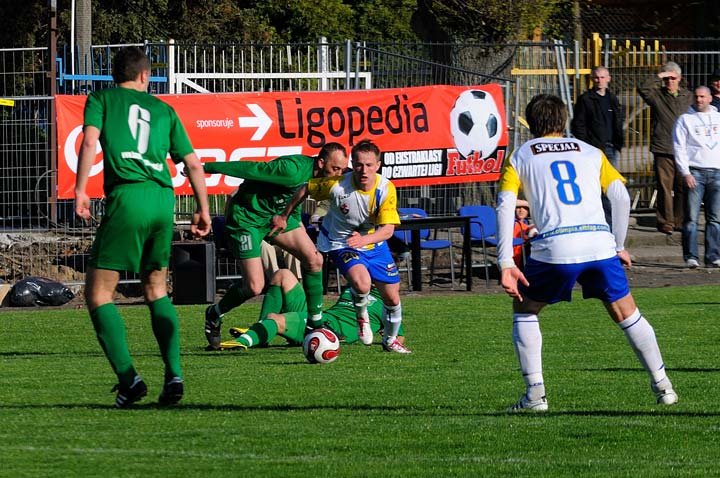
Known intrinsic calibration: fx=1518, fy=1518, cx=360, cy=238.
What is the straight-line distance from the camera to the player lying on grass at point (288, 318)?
12.7 metres

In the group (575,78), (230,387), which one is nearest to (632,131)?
(575,78)

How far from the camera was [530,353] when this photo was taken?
841 centimetres

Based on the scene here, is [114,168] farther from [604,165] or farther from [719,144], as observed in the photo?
[719,144]

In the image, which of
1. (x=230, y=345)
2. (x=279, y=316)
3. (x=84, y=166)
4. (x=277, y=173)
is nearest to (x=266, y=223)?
(x=277, y=173)

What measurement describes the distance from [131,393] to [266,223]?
4.46 m

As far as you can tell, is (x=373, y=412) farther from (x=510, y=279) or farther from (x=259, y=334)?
(x=259, y=334)

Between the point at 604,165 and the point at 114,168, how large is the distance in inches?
108

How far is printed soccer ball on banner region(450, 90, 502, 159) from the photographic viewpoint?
2003 cm

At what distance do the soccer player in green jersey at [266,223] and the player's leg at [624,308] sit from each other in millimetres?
4502

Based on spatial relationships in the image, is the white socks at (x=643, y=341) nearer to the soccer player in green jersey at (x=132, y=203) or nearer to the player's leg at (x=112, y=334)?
the soccer player in green jersey at (x=132, y=203)

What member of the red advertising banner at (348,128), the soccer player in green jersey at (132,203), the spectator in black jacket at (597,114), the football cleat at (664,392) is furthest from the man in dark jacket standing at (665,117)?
the soccer player in green jersey at (132,203)

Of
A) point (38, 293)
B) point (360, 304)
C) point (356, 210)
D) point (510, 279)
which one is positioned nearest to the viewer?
point (510, 279)

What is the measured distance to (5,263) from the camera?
63.5 ft

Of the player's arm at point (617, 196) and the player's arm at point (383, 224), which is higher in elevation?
the player's arm at point (617, 196)
